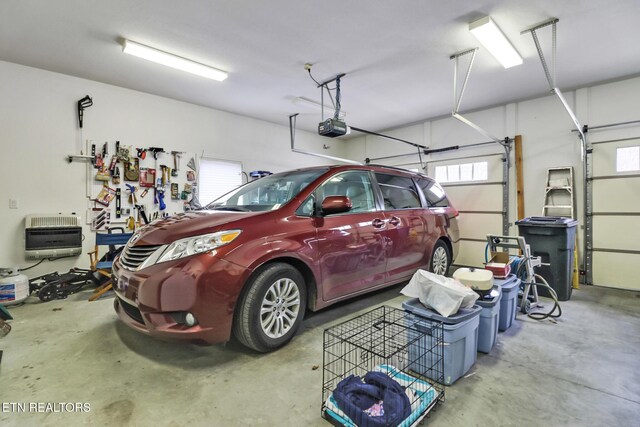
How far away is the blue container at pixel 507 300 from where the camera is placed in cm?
241

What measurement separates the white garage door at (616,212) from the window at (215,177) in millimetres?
5860

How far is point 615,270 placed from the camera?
412 centimetres

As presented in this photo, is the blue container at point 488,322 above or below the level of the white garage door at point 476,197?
below

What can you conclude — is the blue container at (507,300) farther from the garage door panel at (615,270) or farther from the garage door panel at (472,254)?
the garage door panel at (472,254)

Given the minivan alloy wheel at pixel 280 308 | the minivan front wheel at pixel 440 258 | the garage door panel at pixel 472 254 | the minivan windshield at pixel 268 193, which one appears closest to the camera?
the minivan alloy wheel at pixel 280 308

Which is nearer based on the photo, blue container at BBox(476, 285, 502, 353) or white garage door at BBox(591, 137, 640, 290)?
blue container at BBox(476, 285, 502, 353)

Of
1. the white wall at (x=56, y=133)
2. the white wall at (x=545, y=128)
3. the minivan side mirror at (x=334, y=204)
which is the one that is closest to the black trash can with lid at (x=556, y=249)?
the white wall at (x=545, y=128)

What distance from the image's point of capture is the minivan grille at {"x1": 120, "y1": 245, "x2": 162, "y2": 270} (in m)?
1.98

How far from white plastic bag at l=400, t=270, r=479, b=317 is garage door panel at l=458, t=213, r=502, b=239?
13.1ft

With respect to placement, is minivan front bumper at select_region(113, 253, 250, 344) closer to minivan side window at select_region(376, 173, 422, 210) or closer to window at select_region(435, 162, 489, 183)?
minivan side window at select_region(376, 173, 422, 210)

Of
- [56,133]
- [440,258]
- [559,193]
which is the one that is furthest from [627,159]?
[56,133]

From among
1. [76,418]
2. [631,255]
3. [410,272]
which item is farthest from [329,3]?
[631,255]

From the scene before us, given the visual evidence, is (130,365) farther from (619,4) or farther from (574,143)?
(574,143)

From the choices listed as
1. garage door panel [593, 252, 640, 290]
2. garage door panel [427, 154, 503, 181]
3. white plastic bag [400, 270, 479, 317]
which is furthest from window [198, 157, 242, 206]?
garage door panel [593, 252, 640, 290]
